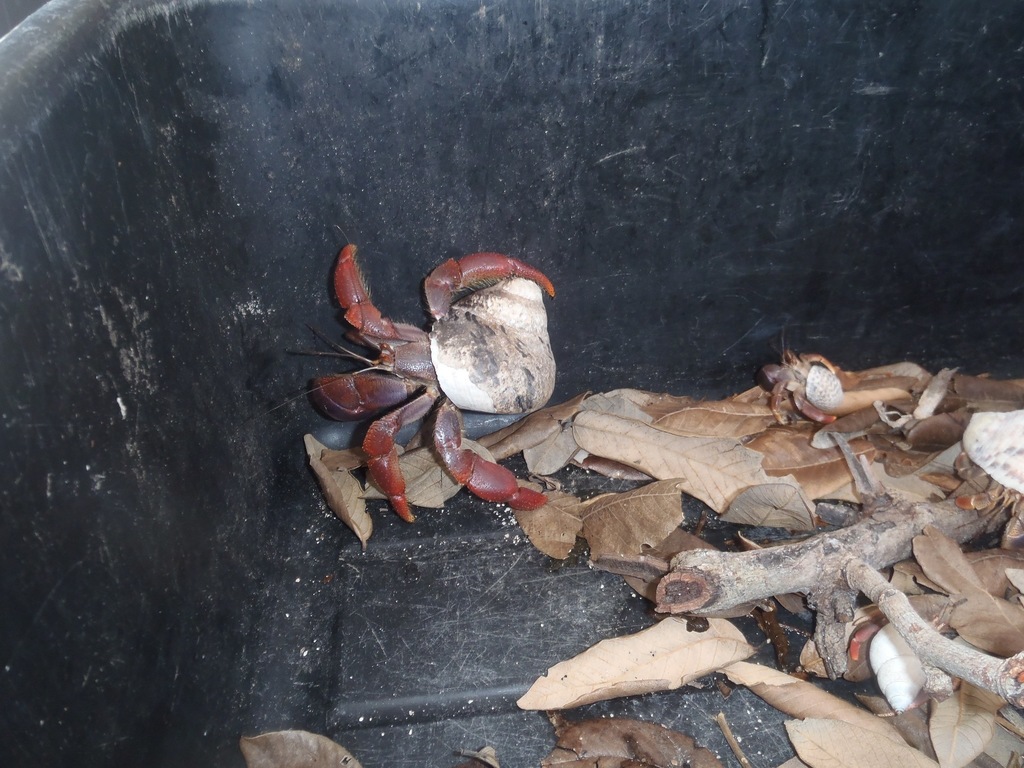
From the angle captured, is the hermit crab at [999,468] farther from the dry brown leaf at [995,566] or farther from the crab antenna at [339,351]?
the crab antenna at [339,351]

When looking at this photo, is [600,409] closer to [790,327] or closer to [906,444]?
[790,327]

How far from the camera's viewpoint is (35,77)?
914mm

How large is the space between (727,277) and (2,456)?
1515mm

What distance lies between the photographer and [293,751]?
131cm

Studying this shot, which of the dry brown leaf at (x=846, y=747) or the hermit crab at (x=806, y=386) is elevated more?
the hermit crab at (x=806, y=386)

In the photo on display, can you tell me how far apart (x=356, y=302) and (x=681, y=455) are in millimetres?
848

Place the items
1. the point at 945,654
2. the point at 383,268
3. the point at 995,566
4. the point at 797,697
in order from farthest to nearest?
the point at 383,268 < the point at 995,566 < the point at 797,697 < the point at 945,654

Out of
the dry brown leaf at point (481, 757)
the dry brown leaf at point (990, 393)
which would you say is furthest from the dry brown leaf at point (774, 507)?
the dry brown leaf at point (481, 757)

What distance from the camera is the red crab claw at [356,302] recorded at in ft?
5.12

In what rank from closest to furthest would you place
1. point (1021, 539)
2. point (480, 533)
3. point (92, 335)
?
1. point (92, 335)
2. point (1021, 539)
3. point (480, 533)

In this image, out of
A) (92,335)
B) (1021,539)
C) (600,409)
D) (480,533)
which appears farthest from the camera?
(600,409)

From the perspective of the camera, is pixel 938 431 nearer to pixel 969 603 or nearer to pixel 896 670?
pixel 969 603

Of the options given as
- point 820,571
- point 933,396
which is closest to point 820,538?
point 820,571

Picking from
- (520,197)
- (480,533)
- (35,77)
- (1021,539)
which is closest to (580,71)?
(520,197)
